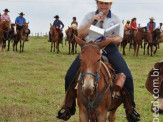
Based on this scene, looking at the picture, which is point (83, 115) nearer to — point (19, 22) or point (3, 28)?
point (3, 28)

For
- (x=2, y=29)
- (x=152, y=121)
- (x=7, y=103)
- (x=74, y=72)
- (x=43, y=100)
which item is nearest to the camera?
(x=74, y=72)

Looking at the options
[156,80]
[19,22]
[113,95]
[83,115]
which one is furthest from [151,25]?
[156,80]

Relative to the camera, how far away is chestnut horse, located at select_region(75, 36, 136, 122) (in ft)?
17.8

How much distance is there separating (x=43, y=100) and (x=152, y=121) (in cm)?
334

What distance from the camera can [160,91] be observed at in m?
3.76

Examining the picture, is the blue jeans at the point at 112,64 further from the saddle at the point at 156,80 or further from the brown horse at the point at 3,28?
the brown horse at the point at 3,28

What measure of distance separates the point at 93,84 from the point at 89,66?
27 centimetres

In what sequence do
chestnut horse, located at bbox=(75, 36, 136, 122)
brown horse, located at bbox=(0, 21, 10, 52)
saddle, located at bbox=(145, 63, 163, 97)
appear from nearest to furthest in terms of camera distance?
saddle, located at bbox=(145, 63, 163, 97)
chestnut horse, located at bbox=(75, 36, 136, 122)
brown horse, located at bbox=(0, 21, 10, 52)

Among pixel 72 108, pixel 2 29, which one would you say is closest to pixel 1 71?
pixel 2 29

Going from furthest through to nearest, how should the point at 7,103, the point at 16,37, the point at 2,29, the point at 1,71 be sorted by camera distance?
the point at 16,37, the point at 2,29, the point at 1,71, the point at 7,103

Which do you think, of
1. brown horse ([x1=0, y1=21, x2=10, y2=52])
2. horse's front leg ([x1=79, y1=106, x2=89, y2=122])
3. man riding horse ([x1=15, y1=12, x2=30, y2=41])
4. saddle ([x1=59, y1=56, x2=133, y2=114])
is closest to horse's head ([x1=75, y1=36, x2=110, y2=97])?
horse's front leg ([x1=79, y1=106, x2=89, y2=122])

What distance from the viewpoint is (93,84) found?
5.37 m

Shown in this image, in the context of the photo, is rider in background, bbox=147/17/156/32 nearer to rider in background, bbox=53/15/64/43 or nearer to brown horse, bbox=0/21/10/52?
rider in background, bbox=53/15/64/43

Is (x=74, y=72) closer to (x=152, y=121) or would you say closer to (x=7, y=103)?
(x=152, y=121)
